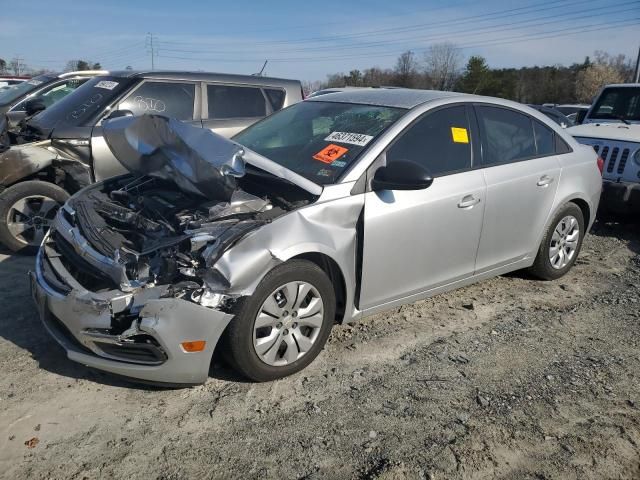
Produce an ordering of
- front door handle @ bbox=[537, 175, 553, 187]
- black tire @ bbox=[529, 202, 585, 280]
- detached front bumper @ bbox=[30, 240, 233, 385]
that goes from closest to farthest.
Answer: detached front bumper @ bbox=[30, 240, 233, 385] < front door handle @ bbox=[537, 175, 553, 187] < black tire @ bbox=[529, 202, 585, 280]

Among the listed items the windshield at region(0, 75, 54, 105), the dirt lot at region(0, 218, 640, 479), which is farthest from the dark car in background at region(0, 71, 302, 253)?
the windshield at region(0, 75, 54, 105)

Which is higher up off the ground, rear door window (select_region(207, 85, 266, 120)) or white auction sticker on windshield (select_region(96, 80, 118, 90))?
white auction sticker on windshield (select_region(96, 80, 118, 90))

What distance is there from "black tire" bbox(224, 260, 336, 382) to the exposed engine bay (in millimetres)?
286

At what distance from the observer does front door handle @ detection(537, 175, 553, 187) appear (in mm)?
4605

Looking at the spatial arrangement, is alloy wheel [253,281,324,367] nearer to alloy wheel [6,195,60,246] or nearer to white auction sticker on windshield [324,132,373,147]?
white auction sticker on windshield [324,132,373,147]

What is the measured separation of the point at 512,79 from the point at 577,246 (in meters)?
54.8

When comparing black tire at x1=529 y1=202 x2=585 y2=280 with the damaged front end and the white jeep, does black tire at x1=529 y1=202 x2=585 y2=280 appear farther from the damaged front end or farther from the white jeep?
the damaged front end

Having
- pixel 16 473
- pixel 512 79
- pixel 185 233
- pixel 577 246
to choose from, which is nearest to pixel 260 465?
pixel 16 473

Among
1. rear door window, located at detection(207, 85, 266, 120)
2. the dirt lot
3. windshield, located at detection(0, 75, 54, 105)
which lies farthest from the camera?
windshield, located at detection(0, 75, 54, 105)

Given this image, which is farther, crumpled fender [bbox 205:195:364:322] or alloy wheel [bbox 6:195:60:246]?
alloy wheel [bbox 6:195:60:246]

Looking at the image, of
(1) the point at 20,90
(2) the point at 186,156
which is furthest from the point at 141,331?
(1) the point at 20,90

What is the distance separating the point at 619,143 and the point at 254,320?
5894mm

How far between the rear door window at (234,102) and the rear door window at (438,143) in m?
3.29

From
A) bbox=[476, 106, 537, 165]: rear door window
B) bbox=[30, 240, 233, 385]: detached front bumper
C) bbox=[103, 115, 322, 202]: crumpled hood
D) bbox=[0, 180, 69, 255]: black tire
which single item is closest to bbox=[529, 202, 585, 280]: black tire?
bbox=[476, 106, 537, 165]: rear door window
